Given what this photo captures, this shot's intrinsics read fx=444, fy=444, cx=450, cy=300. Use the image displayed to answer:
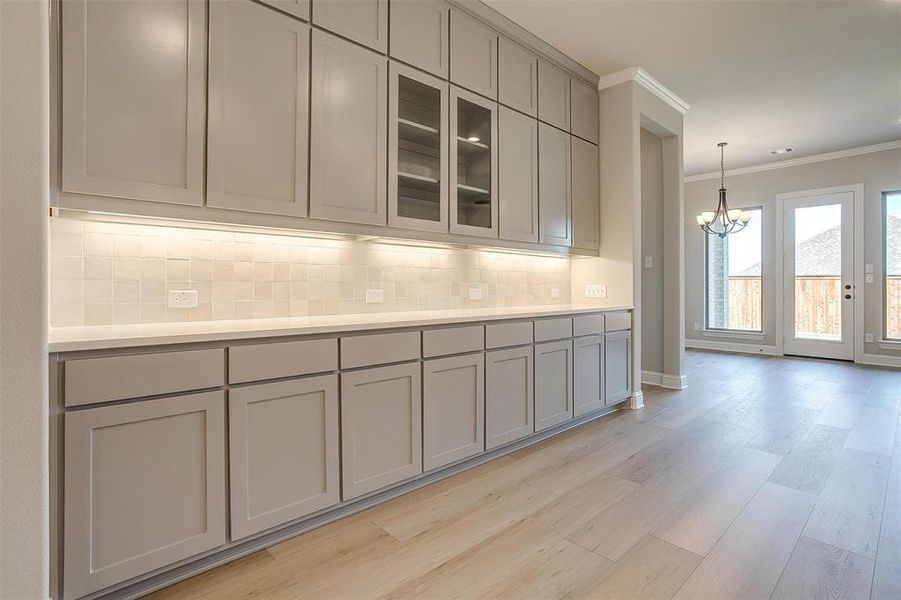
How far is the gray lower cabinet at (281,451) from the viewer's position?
1.71 metres

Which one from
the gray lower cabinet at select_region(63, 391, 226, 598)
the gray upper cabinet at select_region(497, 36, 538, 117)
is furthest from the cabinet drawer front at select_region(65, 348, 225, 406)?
the gray upper cabinet at select_region(497, 36, 538, 117)

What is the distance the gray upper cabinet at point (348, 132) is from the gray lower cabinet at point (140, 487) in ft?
3.64

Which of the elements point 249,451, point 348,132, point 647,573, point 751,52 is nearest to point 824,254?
point 751,52

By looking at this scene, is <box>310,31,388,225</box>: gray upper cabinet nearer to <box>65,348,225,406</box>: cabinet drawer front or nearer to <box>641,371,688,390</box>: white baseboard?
<box>65,348,225,406</box>: cabinet drawer front

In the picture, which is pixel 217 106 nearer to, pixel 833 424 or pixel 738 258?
pixel 833 424

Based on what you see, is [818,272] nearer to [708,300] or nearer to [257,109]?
[708,300]

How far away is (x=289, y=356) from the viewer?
183 cm

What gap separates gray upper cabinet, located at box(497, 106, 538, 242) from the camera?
10.4 feet

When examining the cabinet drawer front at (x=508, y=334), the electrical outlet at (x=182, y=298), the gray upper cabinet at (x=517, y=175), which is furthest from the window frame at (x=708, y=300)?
the electrical outlet at (x=182, y=298)

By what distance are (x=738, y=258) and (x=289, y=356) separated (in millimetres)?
7513

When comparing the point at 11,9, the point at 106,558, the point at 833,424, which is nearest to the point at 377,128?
the point at 11,9

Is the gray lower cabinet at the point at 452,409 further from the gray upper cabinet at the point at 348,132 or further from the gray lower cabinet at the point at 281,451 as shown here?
the gray upper cabinet at the point at 348,132

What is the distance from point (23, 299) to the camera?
1160 millimetres

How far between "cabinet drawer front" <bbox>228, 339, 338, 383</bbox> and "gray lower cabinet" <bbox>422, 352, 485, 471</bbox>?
57cm
